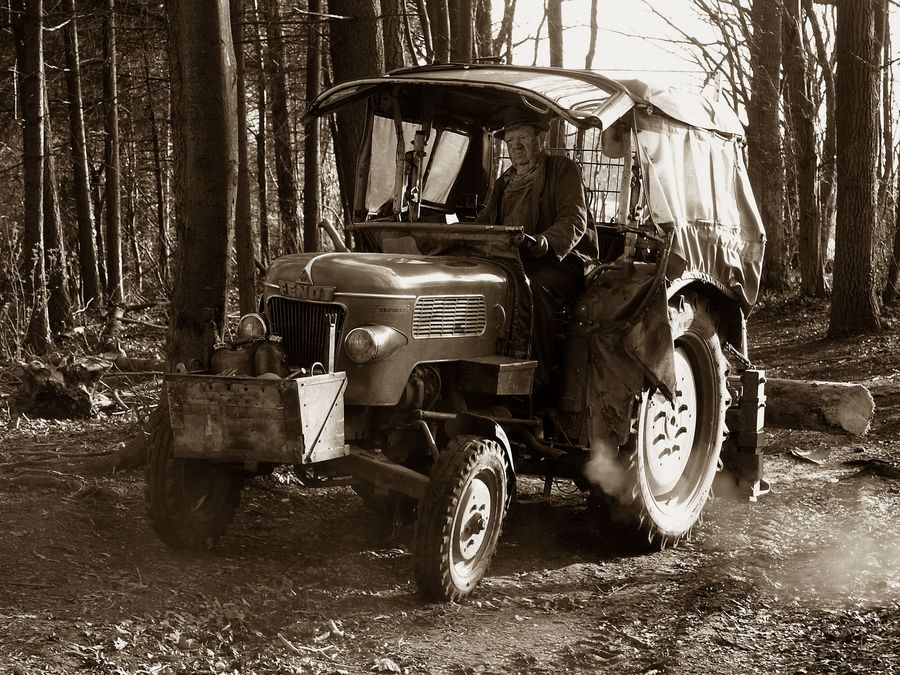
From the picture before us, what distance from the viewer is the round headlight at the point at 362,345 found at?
5.14 metres

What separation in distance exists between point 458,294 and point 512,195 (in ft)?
3.67

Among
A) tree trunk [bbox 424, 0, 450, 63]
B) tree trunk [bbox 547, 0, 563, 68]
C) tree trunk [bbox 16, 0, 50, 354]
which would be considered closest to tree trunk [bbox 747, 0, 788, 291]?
tree trunk [bbox 547, 0, 563, 68]

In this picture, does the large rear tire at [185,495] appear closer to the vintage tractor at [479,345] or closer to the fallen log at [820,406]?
the vintage tractor at [479,345]

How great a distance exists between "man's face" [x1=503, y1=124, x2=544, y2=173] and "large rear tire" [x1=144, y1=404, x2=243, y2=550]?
2.48m

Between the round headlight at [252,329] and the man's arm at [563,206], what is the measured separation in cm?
172

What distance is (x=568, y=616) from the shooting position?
17.2 ft

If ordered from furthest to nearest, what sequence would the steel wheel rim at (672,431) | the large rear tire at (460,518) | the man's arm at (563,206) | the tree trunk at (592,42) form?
the tree trunk at (592,42) < the steel wheel rim at (672,431) < the man's arm at (563,206) < the large rear tire at (460,518)

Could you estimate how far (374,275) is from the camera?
5312mm

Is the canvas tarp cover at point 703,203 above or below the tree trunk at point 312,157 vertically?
below

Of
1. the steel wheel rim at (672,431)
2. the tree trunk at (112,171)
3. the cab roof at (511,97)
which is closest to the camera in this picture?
the cab roof at (511,97)

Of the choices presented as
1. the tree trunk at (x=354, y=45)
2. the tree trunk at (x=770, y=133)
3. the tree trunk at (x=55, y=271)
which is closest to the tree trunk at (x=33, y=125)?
the tree trunk at (x=55, y=271)

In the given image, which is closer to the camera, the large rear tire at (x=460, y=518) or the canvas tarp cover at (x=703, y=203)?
the large rear tire at (x=460, y=518)

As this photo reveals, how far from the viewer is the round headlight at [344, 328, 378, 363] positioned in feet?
16.9

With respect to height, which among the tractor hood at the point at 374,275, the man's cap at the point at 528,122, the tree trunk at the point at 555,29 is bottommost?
the tractor hood at the point at 374,275
